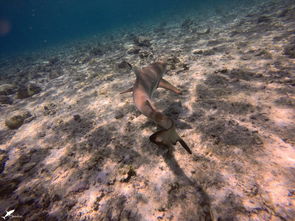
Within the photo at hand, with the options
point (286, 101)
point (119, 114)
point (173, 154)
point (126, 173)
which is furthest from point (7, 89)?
point (286, 101)

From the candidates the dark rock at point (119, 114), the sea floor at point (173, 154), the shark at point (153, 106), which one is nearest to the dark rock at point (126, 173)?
the sea floor at point (173, 154)

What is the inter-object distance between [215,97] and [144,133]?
300cm

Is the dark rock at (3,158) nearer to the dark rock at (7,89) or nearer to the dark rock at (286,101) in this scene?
the dark rock at (7,89)

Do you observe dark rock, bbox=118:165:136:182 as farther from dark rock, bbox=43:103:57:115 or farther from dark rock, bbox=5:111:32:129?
dark rock, bbox=5:111:32:129

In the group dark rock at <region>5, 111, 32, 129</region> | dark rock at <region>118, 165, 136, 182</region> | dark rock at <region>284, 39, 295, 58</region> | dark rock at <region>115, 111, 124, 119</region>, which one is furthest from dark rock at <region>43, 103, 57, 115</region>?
dark rock at <region>284, 39, 295, 58</region>

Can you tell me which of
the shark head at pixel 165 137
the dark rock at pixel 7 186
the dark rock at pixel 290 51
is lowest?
the dark rock at pixel 7 186

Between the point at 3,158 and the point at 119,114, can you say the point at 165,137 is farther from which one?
the point at 3,158

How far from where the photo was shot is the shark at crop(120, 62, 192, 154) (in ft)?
9.47

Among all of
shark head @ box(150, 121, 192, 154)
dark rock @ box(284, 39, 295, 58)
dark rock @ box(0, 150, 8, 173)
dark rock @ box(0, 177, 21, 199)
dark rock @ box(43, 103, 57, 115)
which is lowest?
dark rock @ box(43, 103, 57, 115)

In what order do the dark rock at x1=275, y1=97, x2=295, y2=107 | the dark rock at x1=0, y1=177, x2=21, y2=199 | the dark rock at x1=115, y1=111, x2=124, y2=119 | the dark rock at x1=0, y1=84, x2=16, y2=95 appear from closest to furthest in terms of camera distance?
the dark rock at x1=0, y1=177, x2=21, y2=199, the dark rock at x1=275, y1=97, x2=295, y2=107, the dark rock at x1=115, y1=111, x2=124, y2=119, the dark rock at x1=0, y1=84, x2=16, y2=95

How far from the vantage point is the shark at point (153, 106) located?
2.89m

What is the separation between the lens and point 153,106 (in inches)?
121

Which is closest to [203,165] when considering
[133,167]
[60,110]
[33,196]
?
[133,167]

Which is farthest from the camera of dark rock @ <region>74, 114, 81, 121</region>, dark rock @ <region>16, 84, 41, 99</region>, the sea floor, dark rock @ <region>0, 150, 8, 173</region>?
dark rock @ <region>16, 84, 41, 99</region>
